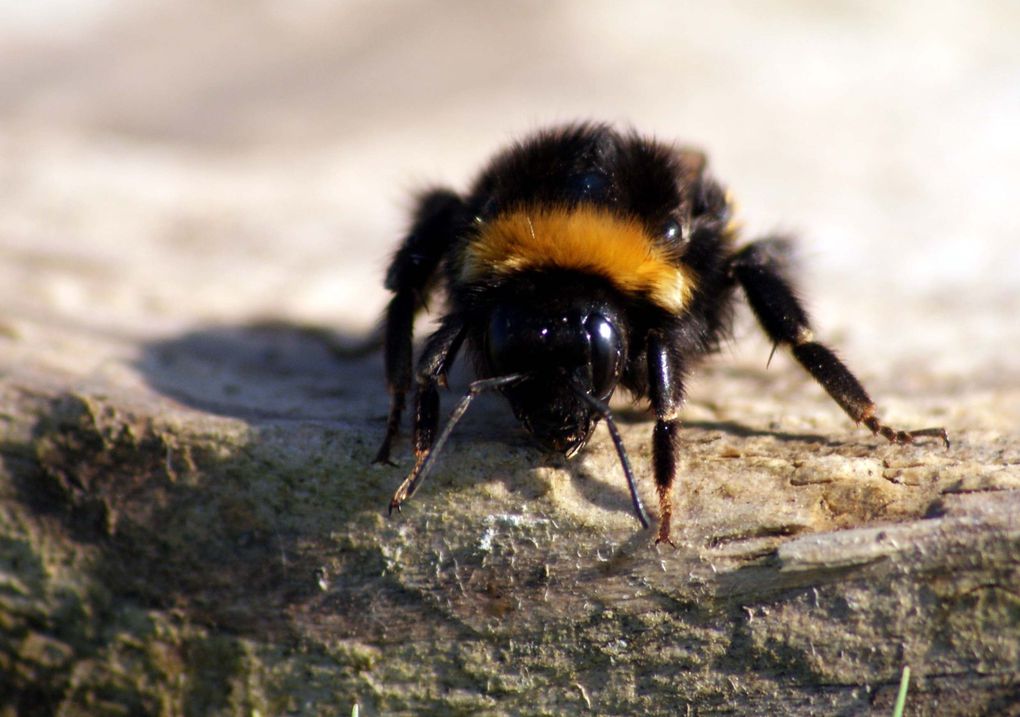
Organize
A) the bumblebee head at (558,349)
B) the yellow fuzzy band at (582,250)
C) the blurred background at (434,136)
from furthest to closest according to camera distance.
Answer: the blurred background at (434,136) → the yellow fuzzy band at (582,250) → the bumblebee head at (558,349)

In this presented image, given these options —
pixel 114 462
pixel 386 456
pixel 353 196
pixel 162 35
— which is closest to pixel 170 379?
pixel 114 462

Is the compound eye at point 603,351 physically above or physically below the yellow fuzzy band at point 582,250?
below

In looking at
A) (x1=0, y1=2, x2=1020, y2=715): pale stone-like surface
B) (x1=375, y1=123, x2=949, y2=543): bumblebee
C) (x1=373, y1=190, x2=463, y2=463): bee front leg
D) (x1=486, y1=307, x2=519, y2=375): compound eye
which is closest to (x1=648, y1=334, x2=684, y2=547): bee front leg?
(x1=375, y1=123, x2=949, y2=543): bumblebee

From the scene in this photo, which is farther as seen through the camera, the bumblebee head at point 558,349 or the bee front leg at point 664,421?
the bee front leg at point 664,421

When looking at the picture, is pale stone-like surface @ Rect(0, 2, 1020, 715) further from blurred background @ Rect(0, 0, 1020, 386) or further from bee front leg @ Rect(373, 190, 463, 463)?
bee front leg @ Rect(373, 190, 463, 463)

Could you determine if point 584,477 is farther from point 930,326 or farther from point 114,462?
point 930,326

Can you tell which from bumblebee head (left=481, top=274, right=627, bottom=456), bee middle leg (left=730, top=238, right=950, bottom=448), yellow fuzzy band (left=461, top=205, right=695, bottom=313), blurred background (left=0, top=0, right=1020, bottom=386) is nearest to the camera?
bumblebee head (left=481, top=274, right=627, bottom=456)

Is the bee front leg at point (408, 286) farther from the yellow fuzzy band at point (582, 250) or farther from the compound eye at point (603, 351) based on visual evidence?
the compound eye at point (603, 351)

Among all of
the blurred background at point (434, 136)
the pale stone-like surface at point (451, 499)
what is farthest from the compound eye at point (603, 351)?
the blurred background at point (434, 136)
